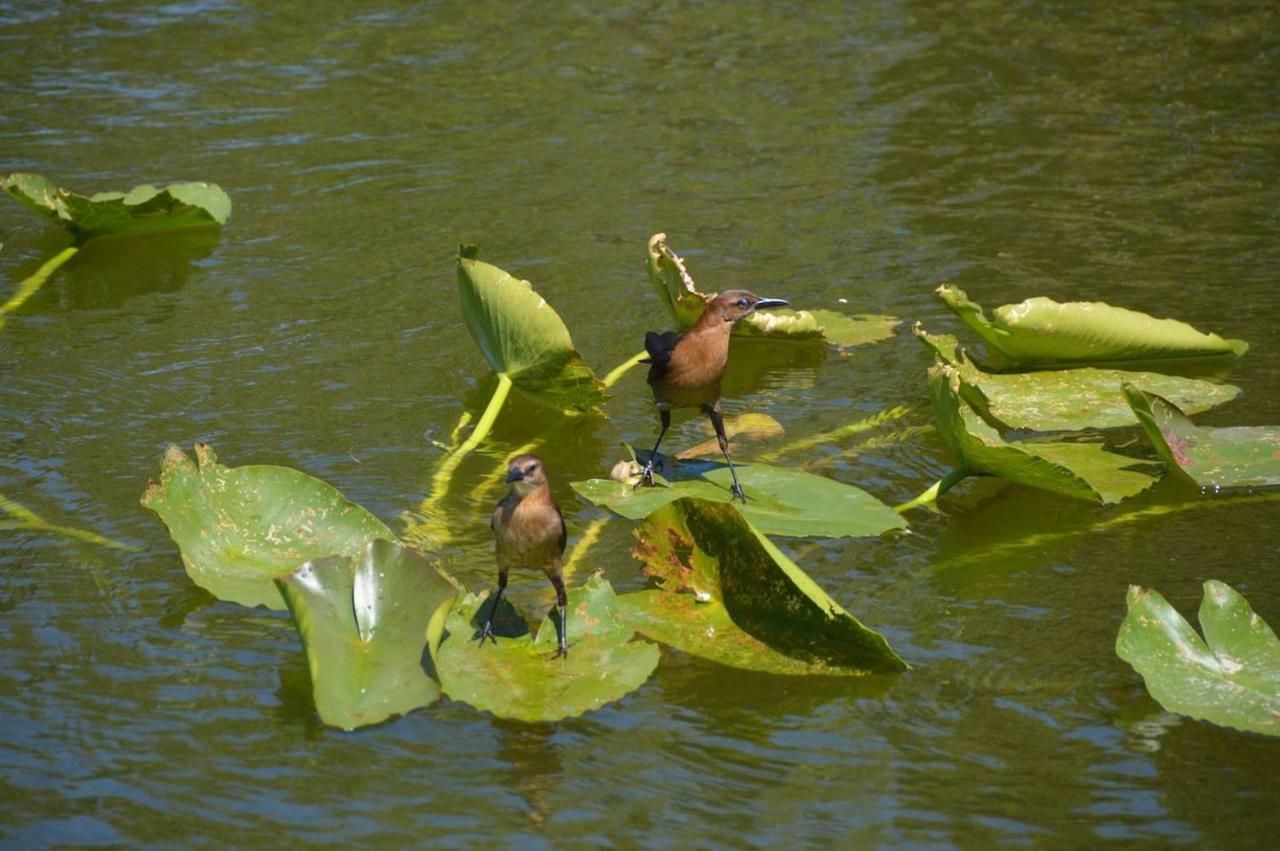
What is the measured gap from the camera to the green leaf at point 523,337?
563cm

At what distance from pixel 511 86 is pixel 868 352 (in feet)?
13.2

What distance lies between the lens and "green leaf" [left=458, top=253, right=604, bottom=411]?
5.63 metres

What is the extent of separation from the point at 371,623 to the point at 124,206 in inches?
154

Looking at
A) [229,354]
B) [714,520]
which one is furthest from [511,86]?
[714,520]

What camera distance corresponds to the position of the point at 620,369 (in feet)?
20.8

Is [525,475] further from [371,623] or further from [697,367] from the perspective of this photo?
[697,367]

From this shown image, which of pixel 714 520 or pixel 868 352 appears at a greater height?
pixel 714 520

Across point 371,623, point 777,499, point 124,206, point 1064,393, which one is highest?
point 124,206

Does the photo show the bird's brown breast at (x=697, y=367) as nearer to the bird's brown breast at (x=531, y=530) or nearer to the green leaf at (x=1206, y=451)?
the bird's brown breast at (x=531, y=530)

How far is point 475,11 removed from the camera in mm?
11352

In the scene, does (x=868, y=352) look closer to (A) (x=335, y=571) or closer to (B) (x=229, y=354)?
(B) (x=229, y=354)

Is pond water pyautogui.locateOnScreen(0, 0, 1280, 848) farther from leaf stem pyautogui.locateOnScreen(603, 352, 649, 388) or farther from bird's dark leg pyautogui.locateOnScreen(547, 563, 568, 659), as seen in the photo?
bird's dark leg pyautogui.locateOnScreen(547, 563, 568, 659)

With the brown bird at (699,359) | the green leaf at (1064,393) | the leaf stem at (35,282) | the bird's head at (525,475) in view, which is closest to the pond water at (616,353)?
the leaf stem at (35,282)

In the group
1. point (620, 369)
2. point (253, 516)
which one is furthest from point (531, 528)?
point (620, 369)
